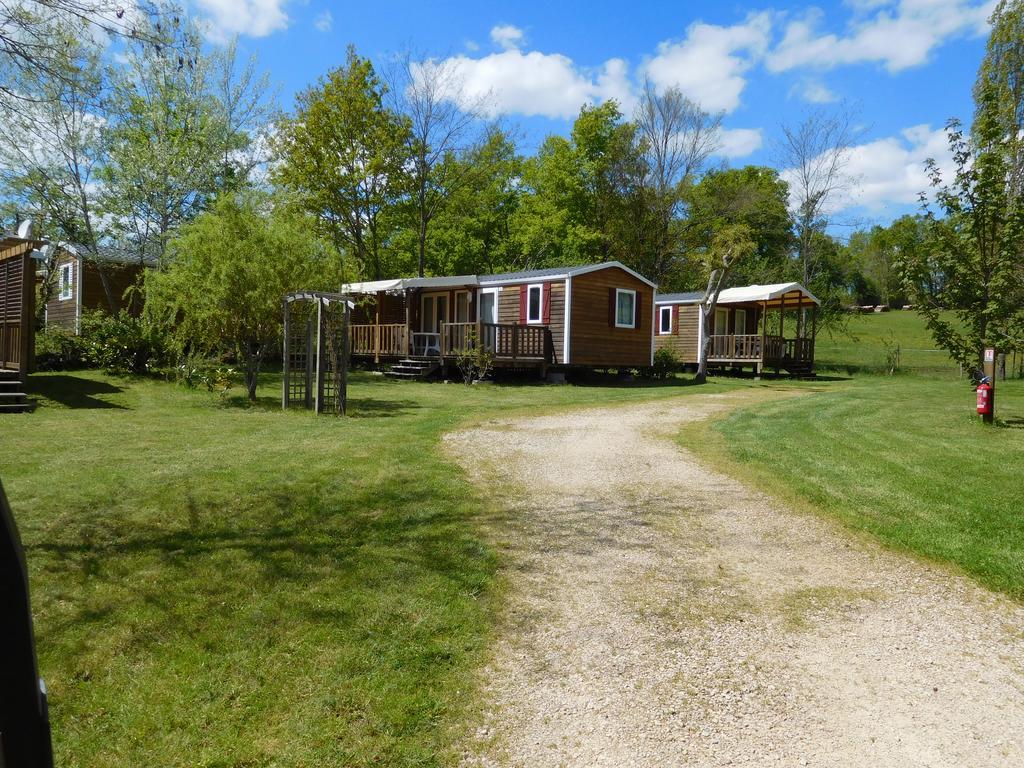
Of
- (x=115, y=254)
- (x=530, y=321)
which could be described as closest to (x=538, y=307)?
(x=530, y=321)

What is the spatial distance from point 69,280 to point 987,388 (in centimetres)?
2587

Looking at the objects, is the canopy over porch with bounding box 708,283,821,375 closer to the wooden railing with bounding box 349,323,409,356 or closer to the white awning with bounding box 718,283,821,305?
the white awning with bounding box 718,283,821,305

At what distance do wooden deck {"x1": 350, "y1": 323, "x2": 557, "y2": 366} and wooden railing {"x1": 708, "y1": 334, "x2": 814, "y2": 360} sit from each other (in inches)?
361

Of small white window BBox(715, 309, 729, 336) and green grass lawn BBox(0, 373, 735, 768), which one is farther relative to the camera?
small white window BBox(715, 309, 729, 336)

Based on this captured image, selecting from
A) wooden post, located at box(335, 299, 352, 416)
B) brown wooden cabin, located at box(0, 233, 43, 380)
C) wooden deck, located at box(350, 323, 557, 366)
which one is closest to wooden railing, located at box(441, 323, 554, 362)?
wooden deck, located at box(350, 323, 557, 366)

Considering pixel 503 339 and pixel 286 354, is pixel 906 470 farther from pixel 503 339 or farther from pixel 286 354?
pixel 503 339

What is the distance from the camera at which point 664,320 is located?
30109mm

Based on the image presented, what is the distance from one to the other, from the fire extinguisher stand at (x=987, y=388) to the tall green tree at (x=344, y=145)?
22.8 m

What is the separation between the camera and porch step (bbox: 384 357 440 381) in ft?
71.0

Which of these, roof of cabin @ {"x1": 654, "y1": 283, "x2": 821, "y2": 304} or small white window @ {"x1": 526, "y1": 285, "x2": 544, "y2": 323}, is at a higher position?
roof of cabin @ {"x1": 654, "y1": 283, "x2": 821, "y2": 304}

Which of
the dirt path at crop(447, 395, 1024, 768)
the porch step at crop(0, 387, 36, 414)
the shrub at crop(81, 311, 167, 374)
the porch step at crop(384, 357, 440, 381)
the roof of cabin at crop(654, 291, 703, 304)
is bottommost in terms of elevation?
the dirt path at crop(447, 395, 1024, 768)

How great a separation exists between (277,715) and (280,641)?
703 mm

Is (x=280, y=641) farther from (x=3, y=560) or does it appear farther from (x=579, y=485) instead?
(x=579, y=485)

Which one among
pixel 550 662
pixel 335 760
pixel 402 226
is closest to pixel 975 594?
pixel 550 662
